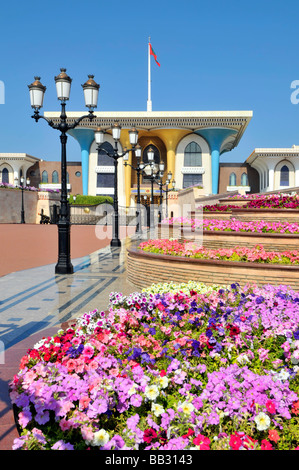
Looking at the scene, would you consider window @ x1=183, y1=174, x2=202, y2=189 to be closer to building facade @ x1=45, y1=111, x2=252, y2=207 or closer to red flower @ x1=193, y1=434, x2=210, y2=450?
building facade @ x1=45, y1=111, x2=252, y2=207

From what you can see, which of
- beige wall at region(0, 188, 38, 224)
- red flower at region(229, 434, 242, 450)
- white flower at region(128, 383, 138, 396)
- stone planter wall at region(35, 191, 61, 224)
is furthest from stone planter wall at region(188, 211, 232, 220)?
stone planter wall at region(35, 191, 61, 224)

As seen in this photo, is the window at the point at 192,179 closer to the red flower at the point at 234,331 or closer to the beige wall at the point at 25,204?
the beige wall at the point at 25,204

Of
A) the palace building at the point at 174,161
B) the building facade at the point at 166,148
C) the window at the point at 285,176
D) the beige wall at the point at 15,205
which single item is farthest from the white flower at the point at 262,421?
the window at the point at 285,176

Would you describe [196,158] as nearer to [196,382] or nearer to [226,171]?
[226,171]

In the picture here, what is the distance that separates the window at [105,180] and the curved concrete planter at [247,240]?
45.5 m

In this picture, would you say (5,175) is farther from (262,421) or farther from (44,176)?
(262,421)

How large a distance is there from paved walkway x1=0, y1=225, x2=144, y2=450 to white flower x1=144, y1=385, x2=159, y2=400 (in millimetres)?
1050

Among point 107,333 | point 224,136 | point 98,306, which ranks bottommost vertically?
point 98,306

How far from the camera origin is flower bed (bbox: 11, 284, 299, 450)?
8.11ft

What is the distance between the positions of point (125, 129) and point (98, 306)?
152ft

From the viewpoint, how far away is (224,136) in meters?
52.7

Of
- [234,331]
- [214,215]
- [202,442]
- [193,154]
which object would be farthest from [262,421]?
[193,154]

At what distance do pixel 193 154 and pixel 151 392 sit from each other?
5339cm
